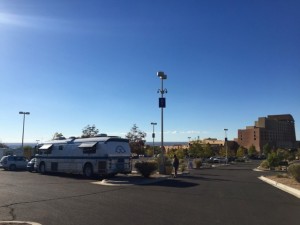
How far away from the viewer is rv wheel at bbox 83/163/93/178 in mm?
27591

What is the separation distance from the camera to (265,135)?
182m

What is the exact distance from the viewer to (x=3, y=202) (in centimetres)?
1413

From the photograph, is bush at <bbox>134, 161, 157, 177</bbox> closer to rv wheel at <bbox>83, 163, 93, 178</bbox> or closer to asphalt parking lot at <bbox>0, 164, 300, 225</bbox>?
rv wheel at <bbox>83, 163, 93, 178</bbox>

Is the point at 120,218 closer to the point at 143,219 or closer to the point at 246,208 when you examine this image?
the point at 143,219

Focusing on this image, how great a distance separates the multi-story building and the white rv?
158261 mm

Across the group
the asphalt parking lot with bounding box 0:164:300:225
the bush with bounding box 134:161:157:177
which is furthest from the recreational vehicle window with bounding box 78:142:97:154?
the asphalt parking lot with bounding box 0:164:300:225

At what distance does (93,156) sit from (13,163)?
16.5 metres

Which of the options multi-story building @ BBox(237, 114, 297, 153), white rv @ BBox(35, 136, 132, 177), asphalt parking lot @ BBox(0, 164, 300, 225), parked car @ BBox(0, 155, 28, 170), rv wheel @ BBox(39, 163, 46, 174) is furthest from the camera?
multi-story building @ BBox(237, 114, 297, 153)

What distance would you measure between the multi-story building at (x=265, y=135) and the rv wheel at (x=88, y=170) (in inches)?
6292

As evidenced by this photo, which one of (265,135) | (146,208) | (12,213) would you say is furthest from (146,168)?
(265,135)

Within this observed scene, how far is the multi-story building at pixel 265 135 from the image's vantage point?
180550 mm

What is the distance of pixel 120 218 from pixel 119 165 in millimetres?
16177

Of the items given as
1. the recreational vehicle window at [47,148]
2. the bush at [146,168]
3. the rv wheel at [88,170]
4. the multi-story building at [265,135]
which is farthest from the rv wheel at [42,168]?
the multi-story building at [265,135]

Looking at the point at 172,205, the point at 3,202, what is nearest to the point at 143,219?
the point at 172,205
